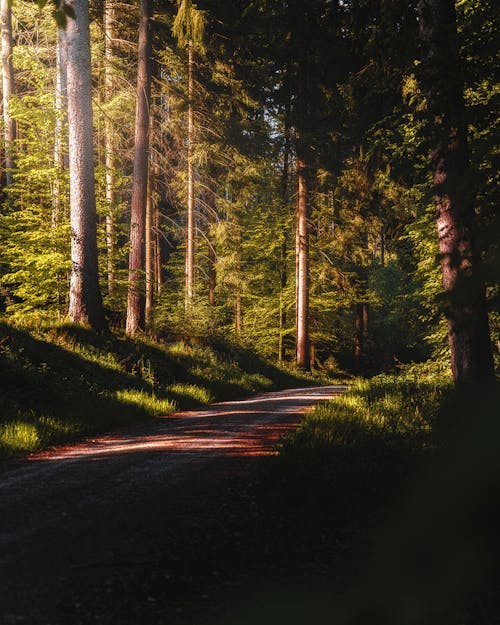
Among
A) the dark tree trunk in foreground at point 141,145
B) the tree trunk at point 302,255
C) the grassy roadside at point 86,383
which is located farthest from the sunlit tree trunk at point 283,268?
the grassy roadside at point 86,383

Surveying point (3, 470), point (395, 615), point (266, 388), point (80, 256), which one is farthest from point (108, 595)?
point (266, 388)

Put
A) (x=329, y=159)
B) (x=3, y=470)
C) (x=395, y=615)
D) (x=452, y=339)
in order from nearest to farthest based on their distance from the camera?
(x=395, y=615), (x=3, y=470), (x=452, y=339), (x=329, y=159)

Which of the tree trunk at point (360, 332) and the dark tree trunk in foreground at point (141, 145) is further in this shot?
the tree trunk at point (360, 332)

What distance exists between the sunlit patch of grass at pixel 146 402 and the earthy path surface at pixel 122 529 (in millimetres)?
2953

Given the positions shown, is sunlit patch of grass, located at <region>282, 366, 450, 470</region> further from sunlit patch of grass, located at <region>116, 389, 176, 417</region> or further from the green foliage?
sunlit patch of grass, located at <region>116, 389, 176, 417</region>

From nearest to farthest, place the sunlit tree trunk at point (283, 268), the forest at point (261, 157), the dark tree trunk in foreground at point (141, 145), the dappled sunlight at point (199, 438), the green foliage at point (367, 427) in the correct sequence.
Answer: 1. the forest at point (261, 157)
2. the green foliage at point (367, 427)
3. the dappled sunlight at point (199, 438)
4. the dark tree trunk in foreground at point (141, 145)
5. the sunlit tree trunk at point (283, 268)

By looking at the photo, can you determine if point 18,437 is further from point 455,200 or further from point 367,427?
point 455,200

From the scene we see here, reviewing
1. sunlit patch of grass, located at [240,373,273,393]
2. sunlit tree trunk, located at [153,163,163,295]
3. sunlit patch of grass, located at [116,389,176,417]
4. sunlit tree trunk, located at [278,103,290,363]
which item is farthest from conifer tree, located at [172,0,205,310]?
Result: sunlit patch of grass, located at [116,389,176,417]

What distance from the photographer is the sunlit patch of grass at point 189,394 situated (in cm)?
1177

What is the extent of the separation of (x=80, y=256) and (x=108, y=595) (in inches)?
434

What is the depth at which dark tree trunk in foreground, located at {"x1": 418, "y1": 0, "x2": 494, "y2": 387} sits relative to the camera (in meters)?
1.75

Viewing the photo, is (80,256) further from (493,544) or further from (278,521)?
(493,544)

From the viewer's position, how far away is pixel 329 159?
959 inches

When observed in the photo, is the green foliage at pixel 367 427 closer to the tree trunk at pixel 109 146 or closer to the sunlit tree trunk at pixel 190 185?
the tree trunk at pixel 109 146
